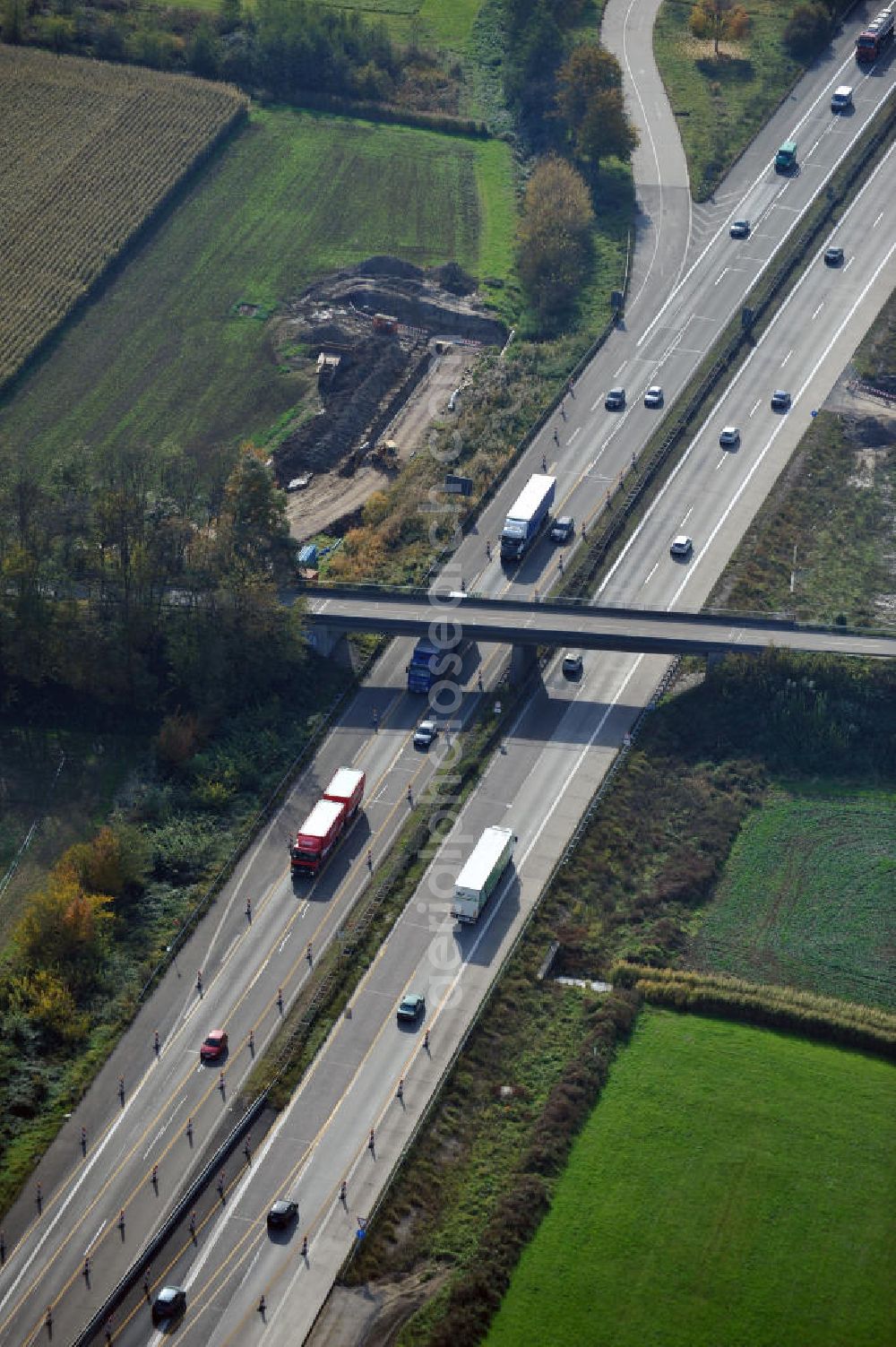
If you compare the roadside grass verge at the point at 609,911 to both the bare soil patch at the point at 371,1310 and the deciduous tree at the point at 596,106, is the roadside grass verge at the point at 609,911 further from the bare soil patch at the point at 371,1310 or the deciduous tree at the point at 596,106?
the deciduous tree at the point at 596,106

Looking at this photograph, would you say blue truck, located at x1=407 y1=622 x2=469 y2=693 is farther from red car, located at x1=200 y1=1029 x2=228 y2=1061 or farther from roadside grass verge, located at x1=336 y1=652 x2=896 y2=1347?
red car, located at x1=200 y1=1029 x2=228 y2=1061

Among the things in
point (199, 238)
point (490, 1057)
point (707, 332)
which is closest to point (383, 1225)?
point (490, 1057)

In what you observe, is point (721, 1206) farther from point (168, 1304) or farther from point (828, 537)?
point (828, 537)

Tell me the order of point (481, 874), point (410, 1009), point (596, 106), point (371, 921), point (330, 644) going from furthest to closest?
point (596, 106)
point (330, 644)
point (371, 921)
point (481, 874)
point (410, 1009)

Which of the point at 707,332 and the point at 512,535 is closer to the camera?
the point at 512,535

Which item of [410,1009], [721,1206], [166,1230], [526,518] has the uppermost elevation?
[526,518]

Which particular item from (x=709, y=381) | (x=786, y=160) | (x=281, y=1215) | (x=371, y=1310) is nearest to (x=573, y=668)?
(x=709, y=381)

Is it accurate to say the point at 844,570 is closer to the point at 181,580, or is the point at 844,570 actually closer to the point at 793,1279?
the point at 181,580
